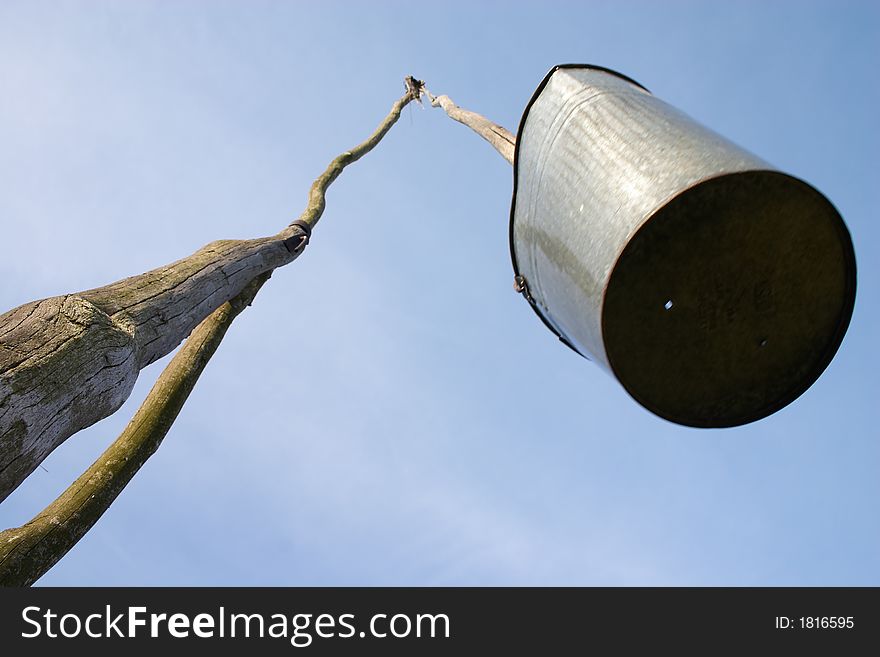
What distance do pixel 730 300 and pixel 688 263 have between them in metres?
0.21

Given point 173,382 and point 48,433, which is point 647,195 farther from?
point 173,382

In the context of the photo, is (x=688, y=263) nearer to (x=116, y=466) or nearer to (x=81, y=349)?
(x=81, y=349)

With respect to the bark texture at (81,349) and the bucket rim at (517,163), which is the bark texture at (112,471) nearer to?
the bark texture at (81,349)

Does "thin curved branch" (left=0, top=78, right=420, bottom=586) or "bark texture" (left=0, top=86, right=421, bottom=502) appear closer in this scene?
"bark texture" (left=0, top=86, right=421, bottom=502)

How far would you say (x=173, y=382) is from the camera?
302 cm

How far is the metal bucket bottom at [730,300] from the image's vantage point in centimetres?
157

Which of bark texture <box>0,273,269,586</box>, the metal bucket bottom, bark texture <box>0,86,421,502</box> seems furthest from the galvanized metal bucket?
bark texture <box>0,273,269,586</box>

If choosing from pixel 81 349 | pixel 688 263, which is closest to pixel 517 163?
pixel 688 263

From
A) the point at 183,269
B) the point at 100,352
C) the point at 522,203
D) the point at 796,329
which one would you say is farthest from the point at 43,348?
the point at 796,329

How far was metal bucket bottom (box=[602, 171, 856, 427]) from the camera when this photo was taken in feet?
5.14

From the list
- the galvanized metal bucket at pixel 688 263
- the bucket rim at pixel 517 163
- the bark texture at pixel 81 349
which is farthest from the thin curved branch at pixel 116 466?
the galvanized metal bucket at pixel 688 263

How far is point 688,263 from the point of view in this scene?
1.64 m

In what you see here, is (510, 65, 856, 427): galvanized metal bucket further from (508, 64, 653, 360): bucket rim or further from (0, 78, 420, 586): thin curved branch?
(0, 78, 420, 586): thin curved branch

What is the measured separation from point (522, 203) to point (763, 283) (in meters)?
0.91
